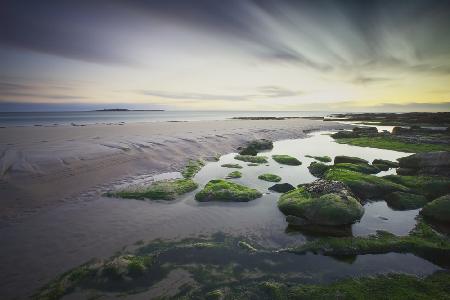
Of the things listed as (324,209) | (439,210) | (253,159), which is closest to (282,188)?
(324,209)

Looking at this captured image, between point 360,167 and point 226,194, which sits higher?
point 360,167

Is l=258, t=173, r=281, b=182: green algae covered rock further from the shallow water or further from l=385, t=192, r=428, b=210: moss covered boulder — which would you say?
l=385, t=192, r=428, b=210: moss covered boulder

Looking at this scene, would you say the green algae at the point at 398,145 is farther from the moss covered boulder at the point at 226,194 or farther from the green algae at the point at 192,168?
the moss covered boulder at the point at 226,194

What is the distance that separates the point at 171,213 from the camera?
14055mm

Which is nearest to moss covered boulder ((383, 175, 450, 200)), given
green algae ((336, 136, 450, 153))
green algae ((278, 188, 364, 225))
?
green algae ((278, 188, 364, 225))

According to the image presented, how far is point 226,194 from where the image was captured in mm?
16281

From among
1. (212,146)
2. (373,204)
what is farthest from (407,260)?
(212,146)

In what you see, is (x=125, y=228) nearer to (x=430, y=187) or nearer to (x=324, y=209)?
(x=324, y=209)

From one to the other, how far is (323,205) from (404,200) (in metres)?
6.05

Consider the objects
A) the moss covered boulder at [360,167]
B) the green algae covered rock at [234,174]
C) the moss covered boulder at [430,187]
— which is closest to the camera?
the moss covered boulder at [430,187]

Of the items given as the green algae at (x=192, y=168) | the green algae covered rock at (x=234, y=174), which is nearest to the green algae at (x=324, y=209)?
the green algae covered rock at (x=234, y=174)

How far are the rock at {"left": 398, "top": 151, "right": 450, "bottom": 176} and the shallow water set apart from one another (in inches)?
349

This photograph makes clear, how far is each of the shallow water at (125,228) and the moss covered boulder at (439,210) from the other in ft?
2.15

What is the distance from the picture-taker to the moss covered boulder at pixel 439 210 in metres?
13.0
